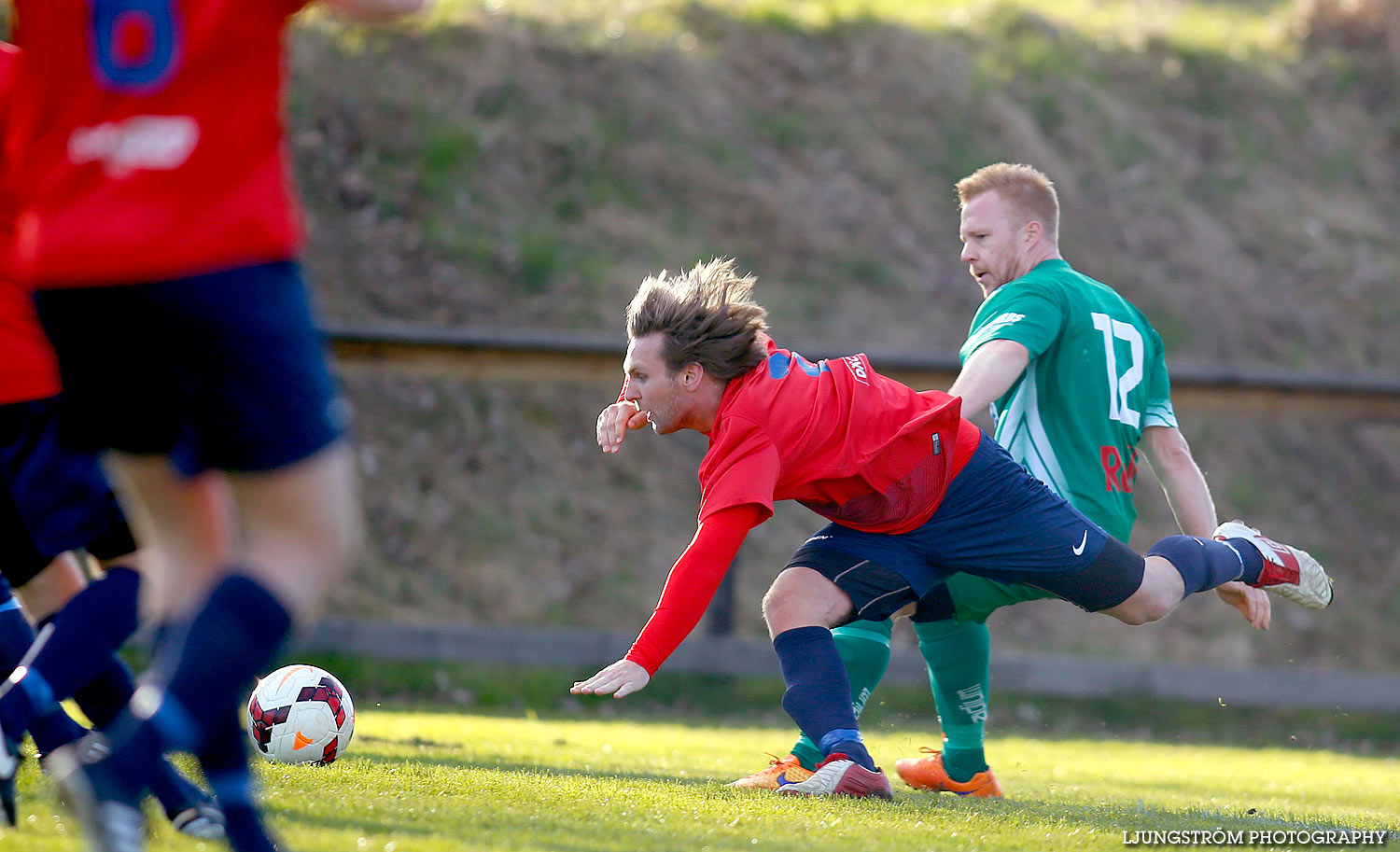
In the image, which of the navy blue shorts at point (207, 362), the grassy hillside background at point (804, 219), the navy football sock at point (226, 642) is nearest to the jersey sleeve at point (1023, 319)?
the navy blue shorts at point (207, 362)

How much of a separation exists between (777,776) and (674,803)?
549 millimetres

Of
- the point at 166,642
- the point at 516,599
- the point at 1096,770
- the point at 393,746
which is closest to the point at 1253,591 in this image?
the point at 1096,770

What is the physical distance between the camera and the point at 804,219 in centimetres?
1177

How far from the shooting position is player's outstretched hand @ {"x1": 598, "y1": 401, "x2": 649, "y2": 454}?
395cm

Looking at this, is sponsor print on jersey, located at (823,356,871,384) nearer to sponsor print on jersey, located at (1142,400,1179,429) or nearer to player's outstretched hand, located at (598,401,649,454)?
player's outstretched hand, located at (598,401,649,454)

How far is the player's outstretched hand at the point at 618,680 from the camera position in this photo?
124 inches

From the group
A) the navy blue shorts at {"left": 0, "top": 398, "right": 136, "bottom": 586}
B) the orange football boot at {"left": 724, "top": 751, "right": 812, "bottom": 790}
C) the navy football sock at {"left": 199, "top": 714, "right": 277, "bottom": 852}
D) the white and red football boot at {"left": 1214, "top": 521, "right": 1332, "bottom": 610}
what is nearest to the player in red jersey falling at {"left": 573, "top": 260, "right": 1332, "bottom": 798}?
the orange football boot at {"left": 724, "top": 751, "right": 812, "bottom": 790}

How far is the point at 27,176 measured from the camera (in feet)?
6.53

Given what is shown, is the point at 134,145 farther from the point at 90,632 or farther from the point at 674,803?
the point at 674,803

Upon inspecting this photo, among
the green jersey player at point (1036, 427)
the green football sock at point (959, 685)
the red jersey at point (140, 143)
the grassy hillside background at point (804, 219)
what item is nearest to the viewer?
the red jersey at point (140, 143)

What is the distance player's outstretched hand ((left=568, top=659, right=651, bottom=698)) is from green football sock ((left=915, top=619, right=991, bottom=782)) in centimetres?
147

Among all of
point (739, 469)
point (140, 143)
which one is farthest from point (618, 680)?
point (140, 143)

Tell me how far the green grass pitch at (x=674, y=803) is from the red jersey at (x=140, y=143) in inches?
45.6

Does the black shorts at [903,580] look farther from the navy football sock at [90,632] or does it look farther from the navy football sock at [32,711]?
the navy football sock at [32,711]
